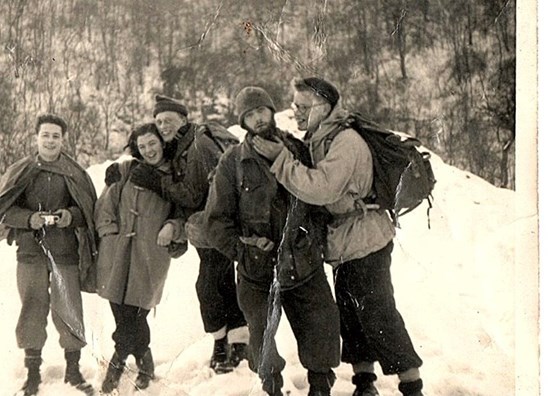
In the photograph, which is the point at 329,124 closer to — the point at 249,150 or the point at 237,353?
the point at 249,150

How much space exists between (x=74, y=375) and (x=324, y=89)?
92 centimetres

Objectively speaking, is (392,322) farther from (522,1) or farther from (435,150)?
(522,1)

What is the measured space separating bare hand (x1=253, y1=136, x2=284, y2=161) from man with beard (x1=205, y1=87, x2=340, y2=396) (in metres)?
0.01

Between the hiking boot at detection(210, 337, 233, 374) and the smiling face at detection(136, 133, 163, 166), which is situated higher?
the smiling face at detection(136, 133, 163, 166)

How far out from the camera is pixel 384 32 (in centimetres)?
202

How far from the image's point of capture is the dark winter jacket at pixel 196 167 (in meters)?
2.00

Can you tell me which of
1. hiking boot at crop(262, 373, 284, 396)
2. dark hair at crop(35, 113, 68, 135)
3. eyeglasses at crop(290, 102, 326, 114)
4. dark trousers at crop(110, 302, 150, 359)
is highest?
eyeglasses at crop(290, 102, 326, 114)

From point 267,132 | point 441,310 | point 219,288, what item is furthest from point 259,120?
point 441,310

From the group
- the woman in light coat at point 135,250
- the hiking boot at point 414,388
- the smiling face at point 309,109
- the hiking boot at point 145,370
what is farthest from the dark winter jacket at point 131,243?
the hiking boot at point 414,388

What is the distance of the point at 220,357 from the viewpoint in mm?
1984

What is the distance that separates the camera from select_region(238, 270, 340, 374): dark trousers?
1968 millimetres

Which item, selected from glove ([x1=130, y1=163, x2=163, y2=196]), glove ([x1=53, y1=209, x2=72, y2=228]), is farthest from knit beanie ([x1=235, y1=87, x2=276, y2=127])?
glove ([x1=53, y1=209, x2=72, y2=228])

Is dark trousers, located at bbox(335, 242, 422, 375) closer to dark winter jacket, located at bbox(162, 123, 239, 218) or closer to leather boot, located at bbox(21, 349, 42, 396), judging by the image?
dark winter jacket, located at bbox(162, 123, 239, 218)

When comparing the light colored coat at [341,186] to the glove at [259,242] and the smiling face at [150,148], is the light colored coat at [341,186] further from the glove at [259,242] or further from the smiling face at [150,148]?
the smiling face at [150,148]
